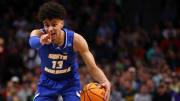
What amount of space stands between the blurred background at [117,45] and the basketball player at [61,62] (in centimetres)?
405

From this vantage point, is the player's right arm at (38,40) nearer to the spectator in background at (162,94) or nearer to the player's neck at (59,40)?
the player's neck at (59,40)

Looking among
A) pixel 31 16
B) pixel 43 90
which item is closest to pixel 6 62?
pixel 31 16

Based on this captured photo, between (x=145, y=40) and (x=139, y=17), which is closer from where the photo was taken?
(x=145, y=40)

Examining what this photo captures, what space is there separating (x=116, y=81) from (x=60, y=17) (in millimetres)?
5282

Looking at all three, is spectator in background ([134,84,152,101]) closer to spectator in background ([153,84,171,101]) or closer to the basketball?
spectator in background ([153,84,171,101])

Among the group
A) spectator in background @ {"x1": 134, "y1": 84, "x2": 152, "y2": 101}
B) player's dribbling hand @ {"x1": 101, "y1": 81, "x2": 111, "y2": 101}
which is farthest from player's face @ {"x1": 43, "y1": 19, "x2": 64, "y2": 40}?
spectator in background @ {"x1": 134, "y1": 84, "x2": 152, "y2": 101}

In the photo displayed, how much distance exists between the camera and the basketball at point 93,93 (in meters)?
5.10

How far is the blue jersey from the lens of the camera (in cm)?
491

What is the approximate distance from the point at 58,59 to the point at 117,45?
713 centimetres

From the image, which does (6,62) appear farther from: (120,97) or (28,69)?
(120,97)

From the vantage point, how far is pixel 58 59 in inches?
194

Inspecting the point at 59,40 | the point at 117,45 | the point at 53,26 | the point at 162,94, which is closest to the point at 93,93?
the point at 59,40

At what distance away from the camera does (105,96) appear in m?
5.00

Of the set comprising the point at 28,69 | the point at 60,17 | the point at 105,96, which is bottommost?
the point at 28,69
